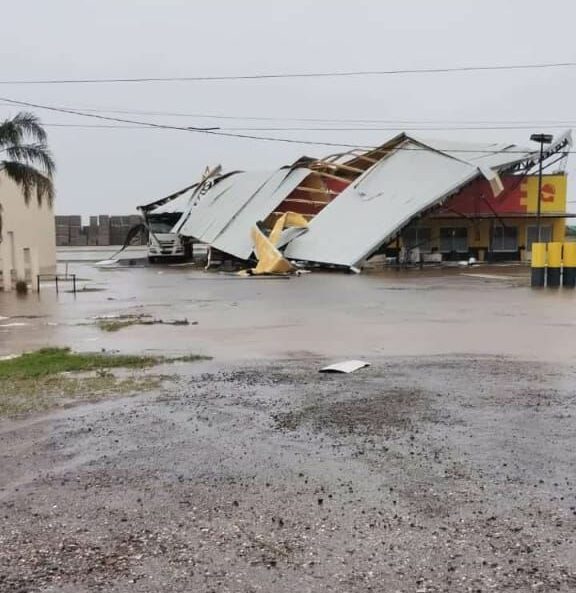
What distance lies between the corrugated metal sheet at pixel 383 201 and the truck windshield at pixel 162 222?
14.3 m

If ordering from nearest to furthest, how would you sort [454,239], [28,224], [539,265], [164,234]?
1. [539,265]
2. [28,224]
3. [454,239]
4. [164,234]

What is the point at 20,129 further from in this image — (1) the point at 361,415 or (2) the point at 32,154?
(1) the point at 361,415

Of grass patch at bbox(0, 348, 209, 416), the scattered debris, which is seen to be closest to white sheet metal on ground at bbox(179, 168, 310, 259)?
the scattered debris

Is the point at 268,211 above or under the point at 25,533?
above

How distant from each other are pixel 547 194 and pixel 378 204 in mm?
11645

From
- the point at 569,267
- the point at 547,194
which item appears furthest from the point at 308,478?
the point at 547,194

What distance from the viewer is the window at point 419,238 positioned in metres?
40.1

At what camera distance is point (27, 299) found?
20828mm

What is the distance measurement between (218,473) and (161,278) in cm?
2566

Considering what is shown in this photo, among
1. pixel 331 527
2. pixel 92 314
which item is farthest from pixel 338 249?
pixel 331 527

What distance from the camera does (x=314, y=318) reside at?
14.8 meters

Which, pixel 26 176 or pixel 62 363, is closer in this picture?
pixel 62 363

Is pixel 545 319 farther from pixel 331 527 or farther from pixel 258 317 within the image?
pixel 331 527

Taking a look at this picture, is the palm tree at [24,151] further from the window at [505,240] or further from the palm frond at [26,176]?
the window at [505,240]
